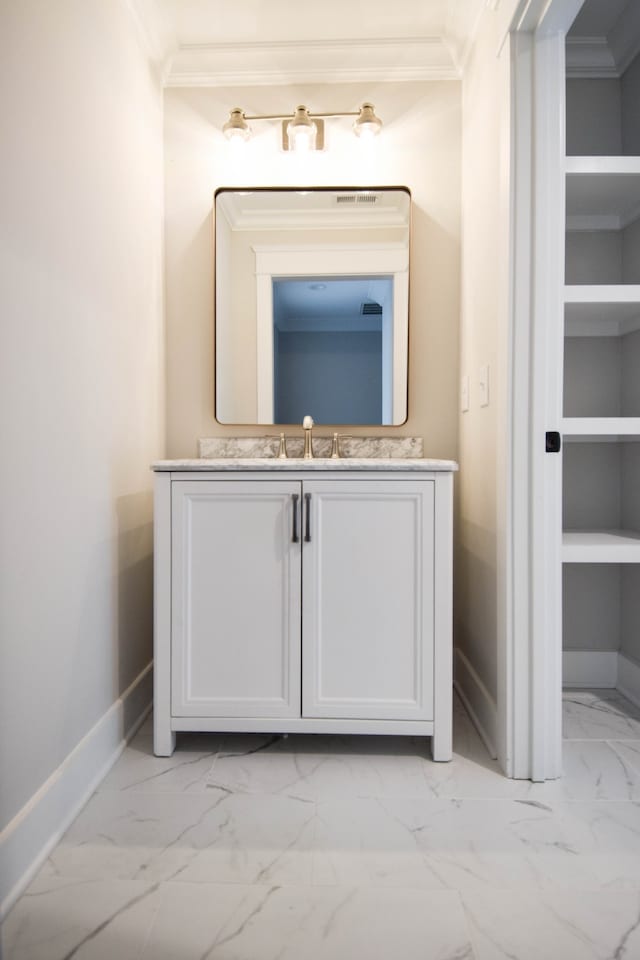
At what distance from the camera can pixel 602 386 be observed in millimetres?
2217

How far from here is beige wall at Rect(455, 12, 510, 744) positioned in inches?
64.4

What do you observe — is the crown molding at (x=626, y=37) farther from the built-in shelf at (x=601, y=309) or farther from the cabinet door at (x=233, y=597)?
the cabinet door at (x=233, y=597)

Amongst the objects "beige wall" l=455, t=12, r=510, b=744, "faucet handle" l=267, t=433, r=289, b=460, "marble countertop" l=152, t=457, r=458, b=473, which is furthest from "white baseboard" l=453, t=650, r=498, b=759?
"faucet handle" l=267, t=433, r=289, b=460

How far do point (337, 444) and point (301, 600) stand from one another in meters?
0.71

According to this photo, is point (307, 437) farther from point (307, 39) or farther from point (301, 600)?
point (307, 39)

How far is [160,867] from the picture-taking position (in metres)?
1.23

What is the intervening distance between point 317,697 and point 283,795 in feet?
0.88

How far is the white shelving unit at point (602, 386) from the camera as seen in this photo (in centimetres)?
211

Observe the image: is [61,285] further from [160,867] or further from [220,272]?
[160,867]

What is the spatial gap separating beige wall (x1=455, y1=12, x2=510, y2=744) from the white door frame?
37mm

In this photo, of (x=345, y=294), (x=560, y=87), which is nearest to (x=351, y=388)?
(x=345, y=294)

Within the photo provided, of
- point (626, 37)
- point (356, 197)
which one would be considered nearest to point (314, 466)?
point (356, 197)

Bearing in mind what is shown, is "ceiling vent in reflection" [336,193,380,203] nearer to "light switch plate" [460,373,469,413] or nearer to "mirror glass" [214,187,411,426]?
"mirror glass" [214,187,411,426]

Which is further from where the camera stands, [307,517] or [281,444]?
[281,444]
